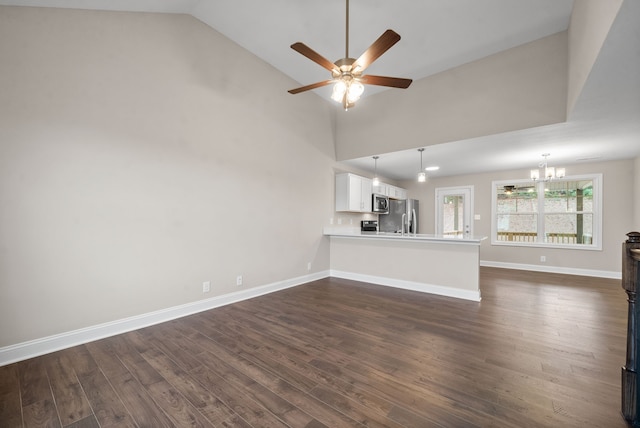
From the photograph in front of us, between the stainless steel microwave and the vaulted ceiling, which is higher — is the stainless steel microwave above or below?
below

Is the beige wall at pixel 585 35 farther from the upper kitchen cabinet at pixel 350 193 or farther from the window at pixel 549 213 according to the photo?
the window at pixel 549 213

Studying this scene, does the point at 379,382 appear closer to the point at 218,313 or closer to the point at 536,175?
the point at 218,313

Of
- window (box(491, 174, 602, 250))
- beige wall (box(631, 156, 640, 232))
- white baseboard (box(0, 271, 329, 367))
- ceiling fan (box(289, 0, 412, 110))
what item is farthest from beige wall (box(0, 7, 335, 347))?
beige wall (box(631, 156, 640, 232))

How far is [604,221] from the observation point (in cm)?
545

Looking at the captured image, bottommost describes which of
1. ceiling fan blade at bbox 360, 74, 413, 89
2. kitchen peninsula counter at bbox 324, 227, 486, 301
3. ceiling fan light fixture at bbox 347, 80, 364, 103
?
kitchen peninsula counter at bbox 324, 227, 486, 301

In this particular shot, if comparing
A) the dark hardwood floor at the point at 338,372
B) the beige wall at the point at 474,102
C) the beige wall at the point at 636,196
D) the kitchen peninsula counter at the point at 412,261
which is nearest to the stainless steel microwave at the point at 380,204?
the kitchen peninsula counter at the point at 412,261

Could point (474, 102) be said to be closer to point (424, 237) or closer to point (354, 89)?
point (424, 237)

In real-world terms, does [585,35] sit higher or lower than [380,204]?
higher

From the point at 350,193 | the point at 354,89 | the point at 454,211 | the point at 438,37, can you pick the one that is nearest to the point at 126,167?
the point at 354,89

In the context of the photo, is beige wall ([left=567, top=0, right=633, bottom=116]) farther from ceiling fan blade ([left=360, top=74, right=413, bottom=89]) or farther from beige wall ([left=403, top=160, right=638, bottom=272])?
beige wall ([left=403, top=160, right=638, bottom=272])

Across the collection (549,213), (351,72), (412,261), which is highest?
(351,72)

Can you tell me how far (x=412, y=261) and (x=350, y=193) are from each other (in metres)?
1.87

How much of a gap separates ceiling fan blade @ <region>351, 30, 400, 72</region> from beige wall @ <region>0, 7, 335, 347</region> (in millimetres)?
2122

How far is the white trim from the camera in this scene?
3908 mm
